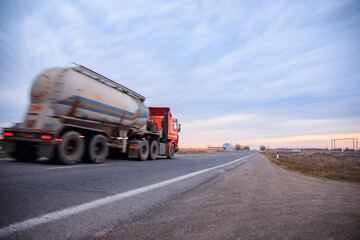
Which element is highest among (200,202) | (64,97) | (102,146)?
(64,97)

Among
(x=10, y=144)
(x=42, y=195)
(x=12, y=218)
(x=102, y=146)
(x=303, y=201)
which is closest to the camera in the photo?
(x=12, y=218)

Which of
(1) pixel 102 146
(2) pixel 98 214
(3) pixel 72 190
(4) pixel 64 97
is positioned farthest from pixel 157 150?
(2) pixel 98 214

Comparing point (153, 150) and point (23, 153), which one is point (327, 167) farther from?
point (23, 153)

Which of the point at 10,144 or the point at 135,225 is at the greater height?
the point at 10,144

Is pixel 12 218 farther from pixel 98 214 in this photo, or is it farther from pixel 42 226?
pixel 98 214

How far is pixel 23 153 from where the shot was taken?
7957mm

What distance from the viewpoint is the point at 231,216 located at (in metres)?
2.56

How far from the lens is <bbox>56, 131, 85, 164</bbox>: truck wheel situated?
7383 mm

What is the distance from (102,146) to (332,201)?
8305mm

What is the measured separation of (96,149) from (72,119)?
1830 mm

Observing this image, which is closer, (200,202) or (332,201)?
(200,202)

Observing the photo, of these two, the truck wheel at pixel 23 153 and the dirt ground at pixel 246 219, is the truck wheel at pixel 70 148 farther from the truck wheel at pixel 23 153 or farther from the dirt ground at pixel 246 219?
the dirt ground at pixel 246 219

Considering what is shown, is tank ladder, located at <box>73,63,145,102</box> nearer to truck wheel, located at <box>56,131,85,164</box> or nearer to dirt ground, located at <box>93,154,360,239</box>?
truck wheel, located at <box>56,131,85,164</box>

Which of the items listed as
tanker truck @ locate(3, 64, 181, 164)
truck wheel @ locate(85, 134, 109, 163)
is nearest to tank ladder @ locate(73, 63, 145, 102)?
tanker truck @ locate(3, 64, 181, 164)
